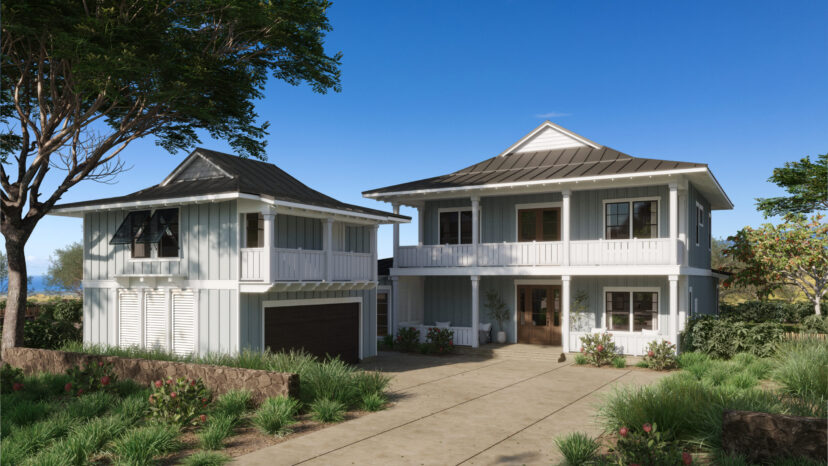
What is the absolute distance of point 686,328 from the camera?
1939cm

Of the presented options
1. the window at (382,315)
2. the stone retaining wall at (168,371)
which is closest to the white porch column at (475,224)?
the window at (382,315)

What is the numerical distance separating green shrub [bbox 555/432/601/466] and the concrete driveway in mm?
363

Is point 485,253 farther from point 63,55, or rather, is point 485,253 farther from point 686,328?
point 63,55

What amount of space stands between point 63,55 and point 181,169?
4586 mm

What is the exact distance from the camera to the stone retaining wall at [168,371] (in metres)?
12.0

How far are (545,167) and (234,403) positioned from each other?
14447 mm

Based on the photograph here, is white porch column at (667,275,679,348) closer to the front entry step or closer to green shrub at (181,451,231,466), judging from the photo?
the front entry step

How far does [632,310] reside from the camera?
20.9 m

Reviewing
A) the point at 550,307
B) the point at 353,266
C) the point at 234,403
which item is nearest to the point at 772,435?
the point at 234,403

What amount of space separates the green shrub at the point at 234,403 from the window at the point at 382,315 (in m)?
12.0

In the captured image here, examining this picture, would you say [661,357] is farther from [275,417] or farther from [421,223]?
[275,417]

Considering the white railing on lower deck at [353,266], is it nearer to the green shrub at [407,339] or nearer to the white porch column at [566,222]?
the green shrub at [407,339]

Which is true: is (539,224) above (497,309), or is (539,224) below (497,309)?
above

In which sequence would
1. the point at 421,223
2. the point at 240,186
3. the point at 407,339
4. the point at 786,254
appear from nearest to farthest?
the point at 240,186 → the point at 407,339 → the point at 421,223 → the point at 786,254
